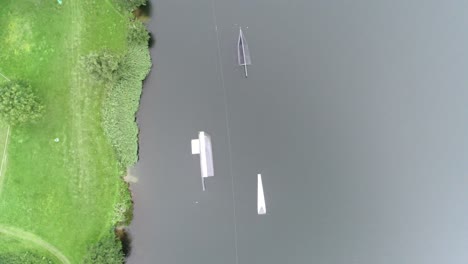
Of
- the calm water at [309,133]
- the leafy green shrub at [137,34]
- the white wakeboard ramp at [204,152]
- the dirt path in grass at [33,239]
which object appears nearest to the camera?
the dirt path in grass at [33,239]

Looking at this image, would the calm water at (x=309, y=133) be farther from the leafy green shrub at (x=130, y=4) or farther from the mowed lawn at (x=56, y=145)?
the mowed lawn at (x=56, y=145)

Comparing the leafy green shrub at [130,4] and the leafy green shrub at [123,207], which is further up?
the leafy green shrub at [130,4]

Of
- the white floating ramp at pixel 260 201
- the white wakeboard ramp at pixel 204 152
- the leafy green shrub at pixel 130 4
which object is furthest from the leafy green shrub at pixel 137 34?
the white floating ramp at pixel 260 201

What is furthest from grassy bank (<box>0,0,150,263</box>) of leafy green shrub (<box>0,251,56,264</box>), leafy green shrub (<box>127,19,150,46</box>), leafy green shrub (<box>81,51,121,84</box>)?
leafy green shrub (<box>127,19,150,46</box>)

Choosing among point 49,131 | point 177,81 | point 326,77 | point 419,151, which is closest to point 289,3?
point 326,77

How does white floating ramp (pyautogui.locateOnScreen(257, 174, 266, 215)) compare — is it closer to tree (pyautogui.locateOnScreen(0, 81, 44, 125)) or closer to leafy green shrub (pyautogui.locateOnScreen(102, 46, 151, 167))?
leafy green shrub (pyautogui.locateOnScreen(102, 46, 151, 167))

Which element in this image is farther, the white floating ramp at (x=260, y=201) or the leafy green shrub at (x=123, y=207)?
the white floating ramp at (x=260, y=201)

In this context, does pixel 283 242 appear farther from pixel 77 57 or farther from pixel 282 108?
pixel 77 57
